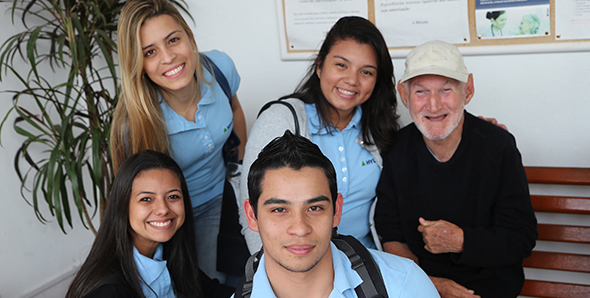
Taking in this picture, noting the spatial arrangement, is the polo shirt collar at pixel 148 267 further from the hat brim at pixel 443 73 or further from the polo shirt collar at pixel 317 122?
the hat brim at pixel 443 73

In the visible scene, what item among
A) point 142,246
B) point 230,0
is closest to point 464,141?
point 142,246

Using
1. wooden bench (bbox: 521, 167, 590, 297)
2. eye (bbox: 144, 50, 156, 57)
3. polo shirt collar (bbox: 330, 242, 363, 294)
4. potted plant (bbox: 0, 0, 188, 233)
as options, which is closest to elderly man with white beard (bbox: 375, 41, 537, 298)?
wooden bench (bbox: 521, 167, 590, 297)

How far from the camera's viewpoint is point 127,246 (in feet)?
6.15

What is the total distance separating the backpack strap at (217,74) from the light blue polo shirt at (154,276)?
0.82 m

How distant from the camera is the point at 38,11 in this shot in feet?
9.53

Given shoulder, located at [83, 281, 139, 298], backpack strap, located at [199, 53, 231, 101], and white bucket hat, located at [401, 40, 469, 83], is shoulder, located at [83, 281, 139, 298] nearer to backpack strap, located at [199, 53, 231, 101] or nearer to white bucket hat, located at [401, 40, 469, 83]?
backpack strap, located at [199, 53, 231, 101]

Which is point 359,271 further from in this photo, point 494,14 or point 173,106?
point 494,14

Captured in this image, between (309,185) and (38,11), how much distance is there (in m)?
2.36

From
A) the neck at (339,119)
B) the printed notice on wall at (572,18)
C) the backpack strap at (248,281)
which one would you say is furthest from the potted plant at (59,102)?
the printed notice on wall at (572,18)

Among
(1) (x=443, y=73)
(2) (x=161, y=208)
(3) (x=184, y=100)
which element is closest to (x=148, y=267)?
(2) (x=161, y=208)

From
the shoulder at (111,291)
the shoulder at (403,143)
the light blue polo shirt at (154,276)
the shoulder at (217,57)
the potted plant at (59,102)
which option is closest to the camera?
the shoulder at (111,291)

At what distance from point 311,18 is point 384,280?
1819 mm

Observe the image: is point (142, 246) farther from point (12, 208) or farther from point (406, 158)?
point (12, 208)

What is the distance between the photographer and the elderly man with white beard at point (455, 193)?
1896mm
